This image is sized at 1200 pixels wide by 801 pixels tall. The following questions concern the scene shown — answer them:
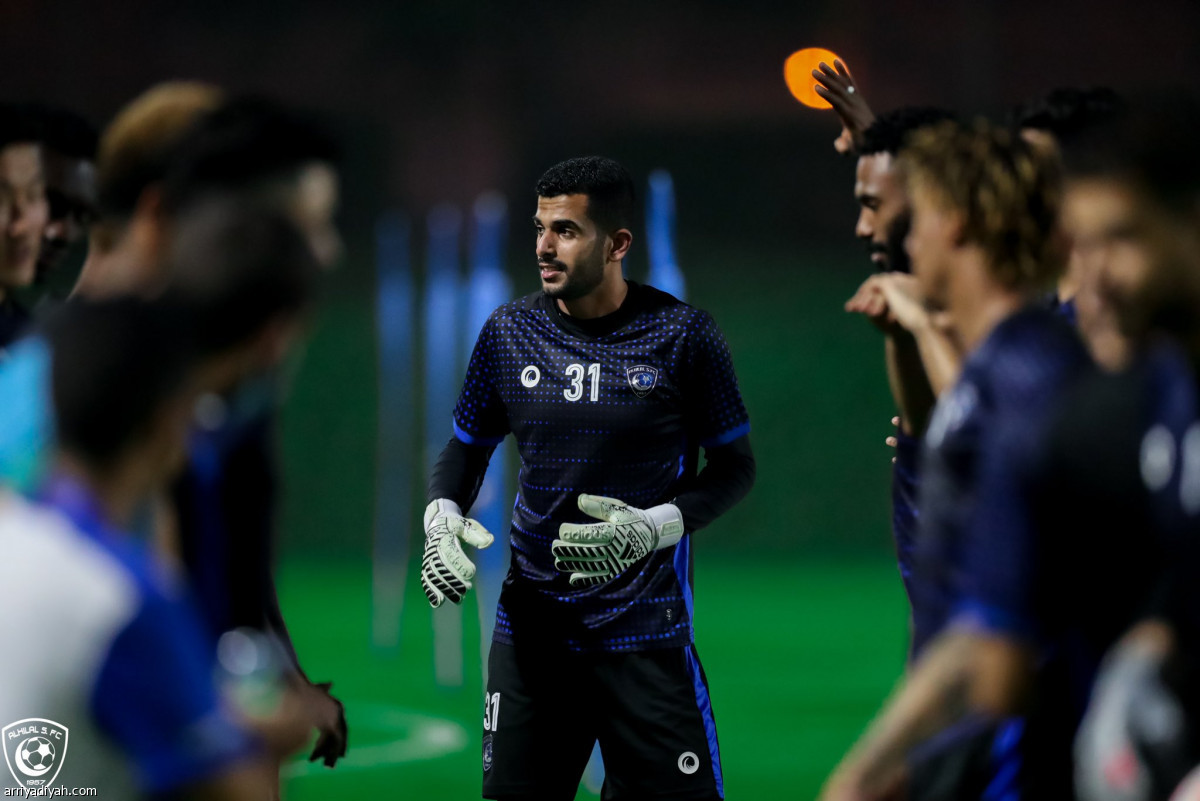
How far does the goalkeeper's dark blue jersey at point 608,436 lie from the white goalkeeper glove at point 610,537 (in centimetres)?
10

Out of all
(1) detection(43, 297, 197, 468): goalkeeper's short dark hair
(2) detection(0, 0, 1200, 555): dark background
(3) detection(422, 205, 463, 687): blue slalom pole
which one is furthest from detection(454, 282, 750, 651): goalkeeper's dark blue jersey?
(2) detection(0, 0, 1200, 555): dark background

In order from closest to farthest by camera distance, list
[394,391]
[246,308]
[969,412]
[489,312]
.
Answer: [246,308], [969,412], [489,312], [394,391]

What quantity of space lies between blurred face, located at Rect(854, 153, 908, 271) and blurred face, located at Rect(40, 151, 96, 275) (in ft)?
5.80

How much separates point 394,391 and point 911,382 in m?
10.0

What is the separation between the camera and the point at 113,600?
57.1 inches

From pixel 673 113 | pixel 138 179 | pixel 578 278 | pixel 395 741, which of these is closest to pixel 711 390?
pixel 578 278

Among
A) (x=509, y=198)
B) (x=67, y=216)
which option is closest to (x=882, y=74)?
(x=509, y=198)

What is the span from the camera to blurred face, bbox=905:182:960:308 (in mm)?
2357

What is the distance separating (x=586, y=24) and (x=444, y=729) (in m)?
7.85

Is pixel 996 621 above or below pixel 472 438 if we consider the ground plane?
below

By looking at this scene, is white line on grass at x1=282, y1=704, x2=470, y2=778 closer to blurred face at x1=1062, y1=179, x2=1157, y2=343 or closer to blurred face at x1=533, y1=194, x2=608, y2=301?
blurred face at x1=533, y1=194, x2=608, y2=301

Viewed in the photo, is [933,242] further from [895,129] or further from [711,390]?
[711,390]

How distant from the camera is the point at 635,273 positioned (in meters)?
12.8

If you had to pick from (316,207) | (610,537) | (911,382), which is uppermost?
(316,207)
